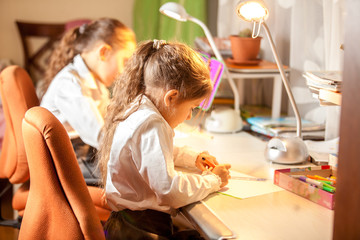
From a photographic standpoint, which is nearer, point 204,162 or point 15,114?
point 204,162

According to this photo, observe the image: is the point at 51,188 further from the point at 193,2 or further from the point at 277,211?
the point at 193,2

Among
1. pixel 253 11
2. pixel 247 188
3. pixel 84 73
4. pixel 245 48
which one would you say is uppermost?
pixel 253 11

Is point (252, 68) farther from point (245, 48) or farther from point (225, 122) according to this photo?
point (225, 122)

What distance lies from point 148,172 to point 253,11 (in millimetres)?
545

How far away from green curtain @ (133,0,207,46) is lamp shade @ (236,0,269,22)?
164 cm

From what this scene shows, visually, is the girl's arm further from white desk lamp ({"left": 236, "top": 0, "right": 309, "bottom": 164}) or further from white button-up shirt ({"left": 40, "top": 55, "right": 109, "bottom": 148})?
white button-up shirt ({"left": 40, "top": 55, "right": 109, "bottom": 148})

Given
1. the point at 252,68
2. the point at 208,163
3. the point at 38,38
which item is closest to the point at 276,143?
the point at 208,163

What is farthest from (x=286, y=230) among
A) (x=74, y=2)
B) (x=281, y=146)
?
(x=74, y=2)

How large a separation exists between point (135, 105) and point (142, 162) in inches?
6.2

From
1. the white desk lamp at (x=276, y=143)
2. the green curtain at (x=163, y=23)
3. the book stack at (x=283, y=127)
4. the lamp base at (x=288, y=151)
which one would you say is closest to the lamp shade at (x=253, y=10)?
the white desk lamp at (x=276, y=143)

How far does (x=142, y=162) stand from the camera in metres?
1.11

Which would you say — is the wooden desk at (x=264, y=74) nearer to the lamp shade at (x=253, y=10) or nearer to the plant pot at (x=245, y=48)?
the plant pot at (x=245, y=48)

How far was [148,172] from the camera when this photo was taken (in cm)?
110

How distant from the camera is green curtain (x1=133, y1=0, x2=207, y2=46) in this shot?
3074 millimetres
